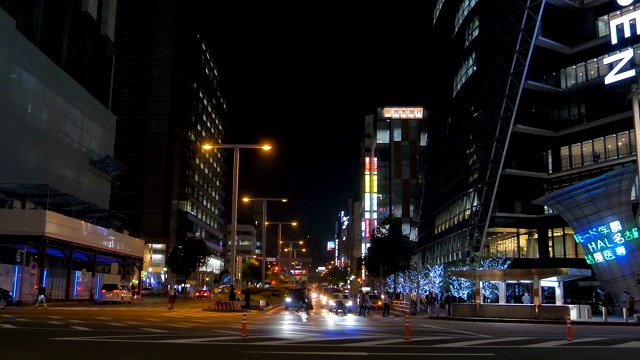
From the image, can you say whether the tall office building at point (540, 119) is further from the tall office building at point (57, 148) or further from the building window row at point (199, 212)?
the building window row at point (199, 212)

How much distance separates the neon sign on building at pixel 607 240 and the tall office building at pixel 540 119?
12.1 m

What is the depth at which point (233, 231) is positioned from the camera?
3856 cm

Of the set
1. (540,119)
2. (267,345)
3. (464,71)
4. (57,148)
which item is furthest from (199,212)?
(267,345)

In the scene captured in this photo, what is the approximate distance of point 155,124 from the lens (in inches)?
4208

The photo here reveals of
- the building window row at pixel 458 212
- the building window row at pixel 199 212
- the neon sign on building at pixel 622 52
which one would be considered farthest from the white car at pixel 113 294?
the building window row at pixel 199 212

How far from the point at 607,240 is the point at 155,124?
82712mm

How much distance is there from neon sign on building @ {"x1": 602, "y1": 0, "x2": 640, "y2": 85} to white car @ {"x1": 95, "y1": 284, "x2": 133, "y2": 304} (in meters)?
48.8

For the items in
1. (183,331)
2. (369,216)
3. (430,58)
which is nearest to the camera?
(183,331)

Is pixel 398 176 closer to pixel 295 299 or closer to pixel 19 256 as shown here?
pixel 295 299

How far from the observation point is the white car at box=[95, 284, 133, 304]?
5338cm

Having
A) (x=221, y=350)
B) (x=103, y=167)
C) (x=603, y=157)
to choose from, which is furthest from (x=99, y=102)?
(x=221, y=350)

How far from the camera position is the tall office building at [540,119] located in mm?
57094

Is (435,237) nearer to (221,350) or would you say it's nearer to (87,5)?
(87,5)

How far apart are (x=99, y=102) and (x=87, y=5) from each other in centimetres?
1126
